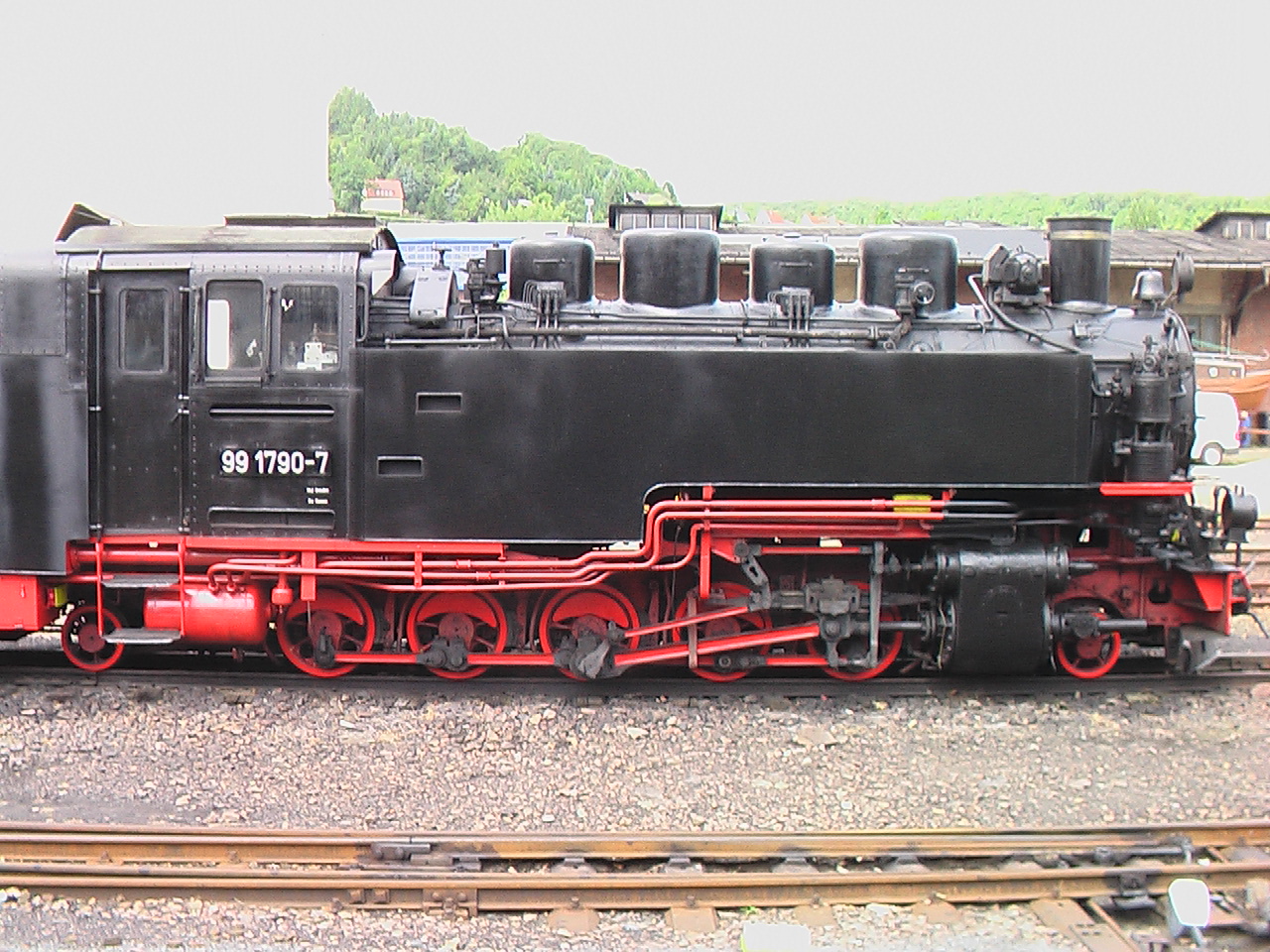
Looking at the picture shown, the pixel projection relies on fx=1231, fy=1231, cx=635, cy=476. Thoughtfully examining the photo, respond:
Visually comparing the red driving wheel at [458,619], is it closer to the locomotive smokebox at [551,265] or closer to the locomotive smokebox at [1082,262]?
the locomotive smokebox at [551,265]

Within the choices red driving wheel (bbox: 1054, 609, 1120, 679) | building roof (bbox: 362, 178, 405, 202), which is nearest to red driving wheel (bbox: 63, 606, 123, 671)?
red driving wheel (bbox: 1054, 609, 1120, 679)

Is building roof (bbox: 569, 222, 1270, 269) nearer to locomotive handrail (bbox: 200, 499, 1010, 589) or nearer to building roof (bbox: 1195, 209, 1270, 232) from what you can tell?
building roof (bbox: 1195, 209, 1270, 232)

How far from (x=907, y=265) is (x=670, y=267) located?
1.67 meters

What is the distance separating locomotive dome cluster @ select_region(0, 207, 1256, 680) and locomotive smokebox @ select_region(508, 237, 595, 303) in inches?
18.4

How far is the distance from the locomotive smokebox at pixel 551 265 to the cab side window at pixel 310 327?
4.52 ft

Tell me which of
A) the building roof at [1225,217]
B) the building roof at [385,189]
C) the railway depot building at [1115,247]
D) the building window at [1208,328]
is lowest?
the building window at [1208,328]

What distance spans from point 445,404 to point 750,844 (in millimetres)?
3592

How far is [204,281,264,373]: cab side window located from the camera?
7.97 meters

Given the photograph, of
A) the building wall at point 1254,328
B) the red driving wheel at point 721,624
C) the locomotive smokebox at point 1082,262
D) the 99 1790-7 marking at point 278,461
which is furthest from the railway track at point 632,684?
the building wall at point 1254,328

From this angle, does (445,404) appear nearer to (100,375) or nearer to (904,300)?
(100,375)

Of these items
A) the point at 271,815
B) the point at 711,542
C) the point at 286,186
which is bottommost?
the point at 271,815

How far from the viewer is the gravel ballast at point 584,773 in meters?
5.11

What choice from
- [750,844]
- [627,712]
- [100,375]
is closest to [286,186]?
[100,375]

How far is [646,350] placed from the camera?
7.96 metres
